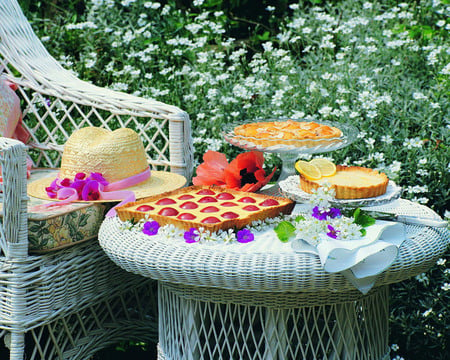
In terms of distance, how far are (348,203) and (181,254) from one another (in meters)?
0.51

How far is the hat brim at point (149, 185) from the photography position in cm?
220

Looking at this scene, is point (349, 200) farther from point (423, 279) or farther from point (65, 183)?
point (65, 183)

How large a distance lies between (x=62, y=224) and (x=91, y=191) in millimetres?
185

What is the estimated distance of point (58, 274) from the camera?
6.59 feet

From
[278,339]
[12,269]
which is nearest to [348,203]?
[278,339]

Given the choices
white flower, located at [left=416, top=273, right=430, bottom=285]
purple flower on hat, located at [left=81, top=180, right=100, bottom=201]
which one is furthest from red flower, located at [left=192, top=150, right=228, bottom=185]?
white flower, located at [left=416, top=273, right=430, bottom=285]

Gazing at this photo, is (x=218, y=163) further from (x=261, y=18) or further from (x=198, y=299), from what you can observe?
(x=261, y=18)

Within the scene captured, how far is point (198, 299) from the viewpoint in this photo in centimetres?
179

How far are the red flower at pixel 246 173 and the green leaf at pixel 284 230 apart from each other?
413 mm

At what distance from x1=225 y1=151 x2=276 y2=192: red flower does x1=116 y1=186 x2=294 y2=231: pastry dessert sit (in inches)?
3.1

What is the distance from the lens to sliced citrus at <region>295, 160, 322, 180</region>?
1.90m

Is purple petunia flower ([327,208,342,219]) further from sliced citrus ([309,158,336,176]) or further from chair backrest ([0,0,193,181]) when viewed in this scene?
chair backrest ([0,0,193,181])

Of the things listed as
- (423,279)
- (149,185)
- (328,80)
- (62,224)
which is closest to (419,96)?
(328,80)

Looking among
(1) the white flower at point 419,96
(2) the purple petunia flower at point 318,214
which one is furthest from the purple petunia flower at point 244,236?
(1) the white flower at point 419,96
